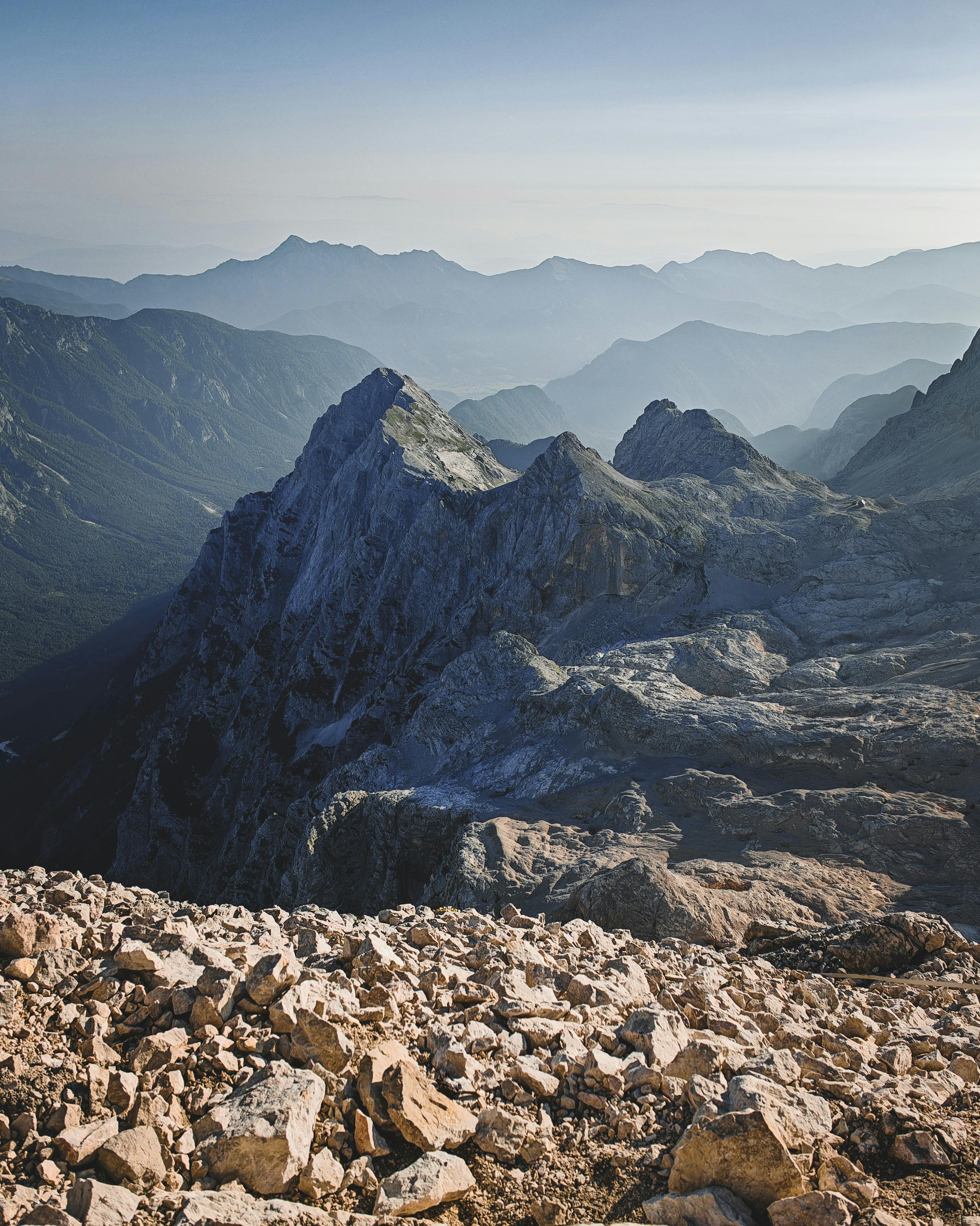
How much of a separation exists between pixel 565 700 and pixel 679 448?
58.8 m

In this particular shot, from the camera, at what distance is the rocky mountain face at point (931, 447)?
→ 88250 mm

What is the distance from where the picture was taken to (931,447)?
97.1m

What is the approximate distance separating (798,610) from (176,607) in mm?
112518

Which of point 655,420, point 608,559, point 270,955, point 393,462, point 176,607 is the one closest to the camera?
point 270,955

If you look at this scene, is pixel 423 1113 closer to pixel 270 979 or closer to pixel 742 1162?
pixel 270 979

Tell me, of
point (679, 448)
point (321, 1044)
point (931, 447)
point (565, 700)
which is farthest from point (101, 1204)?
point (931, 447)

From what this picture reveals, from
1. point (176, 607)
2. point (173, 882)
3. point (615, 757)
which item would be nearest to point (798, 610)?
point (615, 757)

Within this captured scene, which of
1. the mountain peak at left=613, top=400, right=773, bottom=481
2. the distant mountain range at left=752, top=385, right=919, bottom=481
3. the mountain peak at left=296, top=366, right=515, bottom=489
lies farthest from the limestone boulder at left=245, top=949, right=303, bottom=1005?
the distant mountain range at left=752, top=385, right=919, bottom=481

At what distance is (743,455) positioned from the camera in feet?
277

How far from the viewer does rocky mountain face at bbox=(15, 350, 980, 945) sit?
29172 mm

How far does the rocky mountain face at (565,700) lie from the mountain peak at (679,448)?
1.67ft

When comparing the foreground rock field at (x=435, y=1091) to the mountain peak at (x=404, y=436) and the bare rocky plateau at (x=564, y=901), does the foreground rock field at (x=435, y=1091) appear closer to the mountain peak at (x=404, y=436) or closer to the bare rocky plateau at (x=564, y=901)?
the bare rocky plateau at (x=564, y=901)

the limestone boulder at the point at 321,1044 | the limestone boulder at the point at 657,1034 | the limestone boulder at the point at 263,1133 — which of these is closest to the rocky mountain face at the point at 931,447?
the limestone boulder at the point at 657,1034

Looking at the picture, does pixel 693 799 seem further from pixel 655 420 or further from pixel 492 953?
pixel 655 420
